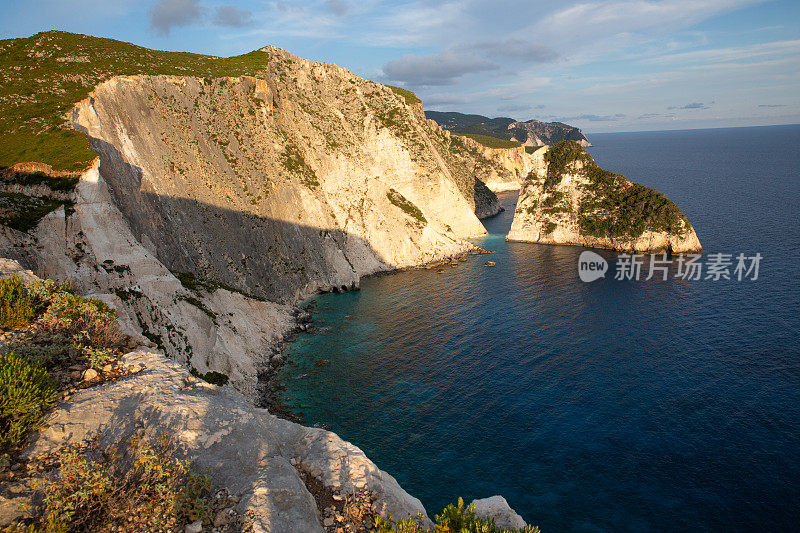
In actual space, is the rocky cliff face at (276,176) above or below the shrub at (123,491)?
above

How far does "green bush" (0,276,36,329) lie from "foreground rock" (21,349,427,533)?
4120 mm

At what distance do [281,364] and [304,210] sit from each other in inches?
1354

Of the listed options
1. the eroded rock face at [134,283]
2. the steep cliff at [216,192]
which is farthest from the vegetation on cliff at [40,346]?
the eroded rock face at [134,283]

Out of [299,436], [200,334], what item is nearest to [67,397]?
[299,436]

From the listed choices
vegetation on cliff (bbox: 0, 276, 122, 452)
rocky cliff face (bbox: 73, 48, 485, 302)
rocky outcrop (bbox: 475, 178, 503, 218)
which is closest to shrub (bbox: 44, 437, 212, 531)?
vegetation on cliff (bbox: 0, 276, 122, 452)

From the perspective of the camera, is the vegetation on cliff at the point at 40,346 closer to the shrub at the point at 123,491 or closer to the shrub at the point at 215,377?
the shrub at the point at 123,491

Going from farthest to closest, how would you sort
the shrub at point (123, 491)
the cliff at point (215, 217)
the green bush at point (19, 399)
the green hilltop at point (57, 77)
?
1. the green hilltop at point (57, 77)
2. the cliff at point (215, 217)
3. the green bush at point (19, 399)
4. the shrub at point (123, 491)

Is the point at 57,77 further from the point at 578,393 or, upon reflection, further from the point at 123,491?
the point at 578,393

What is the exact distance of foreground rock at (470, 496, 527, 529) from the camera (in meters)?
17.0

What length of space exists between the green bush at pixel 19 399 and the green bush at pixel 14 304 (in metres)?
3.19

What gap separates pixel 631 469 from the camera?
32.3 metres

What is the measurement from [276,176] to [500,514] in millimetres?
68249

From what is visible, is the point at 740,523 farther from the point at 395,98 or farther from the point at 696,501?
the point at 395,98

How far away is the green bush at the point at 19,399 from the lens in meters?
12.0
